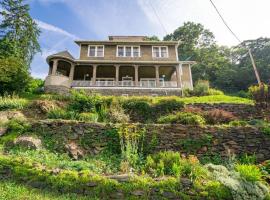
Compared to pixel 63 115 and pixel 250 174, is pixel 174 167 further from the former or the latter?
pixel 63 115

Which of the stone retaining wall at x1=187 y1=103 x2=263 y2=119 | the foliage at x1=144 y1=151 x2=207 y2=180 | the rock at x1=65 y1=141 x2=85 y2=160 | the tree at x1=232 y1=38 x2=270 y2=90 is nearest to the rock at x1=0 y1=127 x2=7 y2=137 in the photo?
the rock at x1=65 y1=141 x2=85 y2=160

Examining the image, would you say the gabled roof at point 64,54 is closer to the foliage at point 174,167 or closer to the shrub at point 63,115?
the shrub at point 63,115

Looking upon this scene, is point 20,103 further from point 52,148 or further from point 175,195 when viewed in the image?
point 175,195

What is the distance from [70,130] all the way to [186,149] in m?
4.59

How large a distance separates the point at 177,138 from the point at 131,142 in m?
1.80

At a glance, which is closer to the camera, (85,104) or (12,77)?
(85,104)

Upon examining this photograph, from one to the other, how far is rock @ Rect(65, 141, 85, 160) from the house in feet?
43.8

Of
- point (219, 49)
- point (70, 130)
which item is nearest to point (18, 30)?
point (70, 130)

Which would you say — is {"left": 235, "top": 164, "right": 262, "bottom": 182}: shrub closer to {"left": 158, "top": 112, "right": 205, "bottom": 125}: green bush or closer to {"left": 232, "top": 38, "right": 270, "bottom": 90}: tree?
{"left": 158, "top": 112, "right": 205, "bottom": 125}: green bush

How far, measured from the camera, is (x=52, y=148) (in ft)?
31.6

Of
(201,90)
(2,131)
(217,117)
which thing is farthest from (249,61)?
(2,131)

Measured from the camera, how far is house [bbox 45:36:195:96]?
2331 cm

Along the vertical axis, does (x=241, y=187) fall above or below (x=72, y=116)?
below

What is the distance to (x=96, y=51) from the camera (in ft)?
87.5
